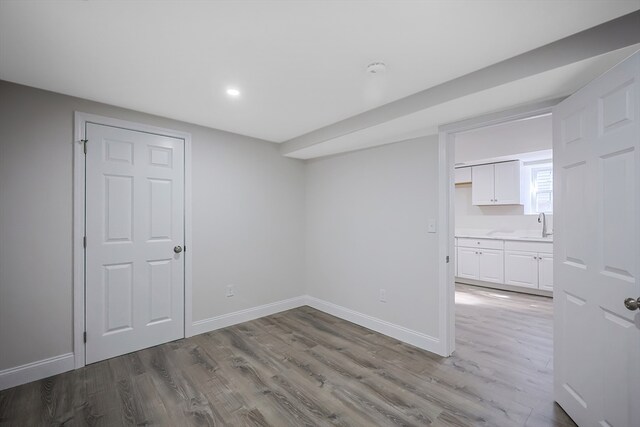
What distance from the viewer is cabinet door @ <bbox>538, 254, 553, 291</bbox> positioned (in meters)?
4.62

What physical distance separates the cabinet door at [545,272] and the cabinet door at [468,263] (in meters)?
0.96

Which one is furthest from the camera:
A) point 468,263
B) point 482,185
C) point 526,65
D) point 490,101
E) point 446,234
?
point 482,185

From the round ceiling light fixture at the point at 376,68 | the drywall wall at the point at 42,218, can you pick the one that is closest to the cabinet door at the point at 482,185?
the round ceiling light fixture at the point at 376,68

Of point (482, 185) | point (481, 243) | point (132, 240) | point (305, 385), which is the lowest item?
point (305, 385)

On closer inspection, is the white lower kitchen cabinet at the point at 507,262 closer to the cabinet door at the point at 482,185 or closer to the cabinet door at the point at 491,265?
the cabinet door at the point at 491,265

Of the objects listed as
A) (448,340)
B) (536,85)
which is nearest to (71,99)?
(536,85)

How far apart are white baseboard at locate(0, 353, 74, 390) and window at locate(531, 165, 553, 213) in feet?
23.1

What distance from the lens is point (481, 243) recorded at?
538 centimetres

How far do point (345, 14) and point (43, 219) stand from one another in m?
2.80

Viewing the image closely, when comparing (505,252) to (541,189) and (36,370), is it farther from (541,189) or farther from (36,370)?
(36,370)

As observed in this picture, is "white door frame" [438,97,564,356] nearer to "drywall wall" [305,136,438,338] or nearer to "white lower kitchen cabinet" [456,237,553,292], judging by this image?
"drywall wall" [305,136,438,338]

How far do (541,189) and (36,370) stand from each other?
735 cm

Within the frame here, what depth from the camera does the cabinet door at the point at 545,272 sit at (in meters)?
4.62

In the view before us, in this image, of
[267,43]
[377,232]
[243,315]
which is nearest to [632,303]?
[377,232]
